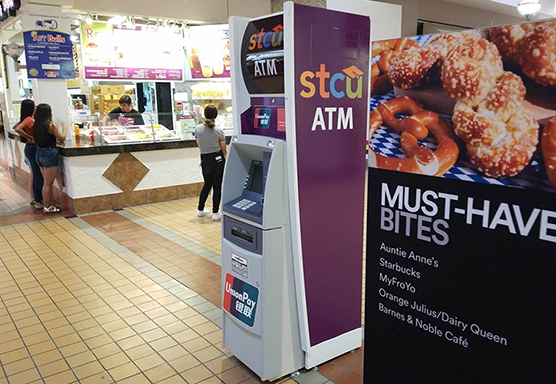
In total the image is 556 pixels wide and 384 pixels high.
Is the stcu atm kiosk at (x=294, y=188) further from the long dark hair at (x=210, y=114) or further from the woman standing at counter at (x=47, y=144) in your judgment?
the woman standing at counter at (x=47, y=144)

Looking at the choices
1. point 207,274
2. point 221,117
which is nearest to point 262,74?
point 207,274

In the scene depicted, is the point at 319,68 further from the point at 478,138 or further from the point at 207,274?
the point at 207,274

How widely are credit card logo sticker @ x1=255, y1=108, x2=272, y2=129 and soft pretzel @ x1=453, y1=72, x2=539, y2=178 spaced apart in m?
1.34

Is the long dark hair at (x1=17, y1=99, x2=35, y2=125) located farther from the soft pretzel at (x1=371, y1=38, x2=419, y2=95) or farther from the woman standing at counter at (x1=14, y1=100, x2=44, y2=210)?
the soft pretzel at (x1=371, y1=38, x2=419, y2=95)

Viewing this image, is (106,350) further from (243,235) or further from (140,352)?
(243,235)

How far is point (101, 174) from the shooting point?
260 inches

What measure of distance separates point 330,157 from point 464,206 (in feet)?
3.89

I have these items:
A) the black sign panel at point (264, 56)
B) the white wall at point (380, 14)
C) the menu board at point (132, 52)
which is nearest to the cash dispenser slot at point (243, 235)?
the black sign panel at point (264, 56)

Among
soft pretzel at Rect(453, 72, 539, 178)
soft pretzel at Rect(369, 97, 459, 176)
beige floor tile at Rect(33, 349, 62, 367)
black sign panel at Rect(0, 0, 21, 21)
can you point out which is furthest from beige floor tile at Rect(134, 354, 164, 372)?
black sign panel at Rect(0, 0, 21, 21)

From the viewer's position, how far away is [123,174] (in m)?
6.79

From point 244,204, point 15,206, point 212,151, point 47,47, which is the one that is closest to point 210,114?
point 212,151

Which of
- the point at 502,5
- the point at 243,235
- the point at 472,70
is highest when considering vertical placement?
the point at 502,5

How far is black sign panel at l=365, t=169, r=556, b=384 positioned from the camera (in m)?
1.39

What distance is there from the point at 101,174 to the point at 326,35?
500 cm
